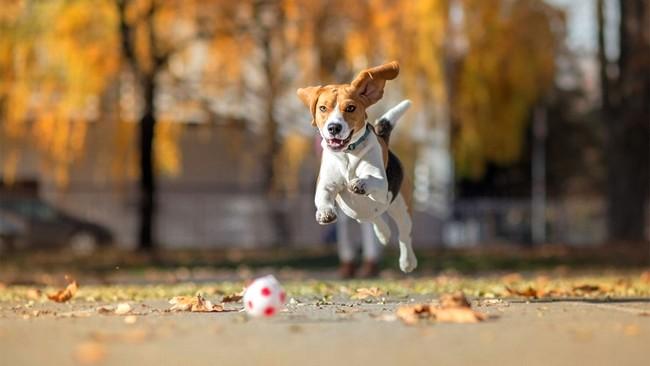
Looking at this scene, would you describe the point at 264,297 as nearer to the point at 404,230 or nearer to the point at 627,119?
the point at 404,230

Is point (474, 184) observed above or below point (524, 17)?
below

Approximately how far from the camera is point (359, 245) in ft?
58.4

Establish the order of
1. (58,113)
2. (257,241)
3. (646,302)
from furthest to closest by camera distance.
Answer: (257,241), (58,113), (646,302)

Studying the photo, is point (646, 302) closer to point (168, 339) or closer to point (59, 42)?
point (168, 339)

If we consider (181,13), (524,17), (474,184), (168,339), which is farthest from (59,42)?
(474,184)

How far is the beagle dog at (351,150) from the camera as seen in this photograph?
23.4 feet

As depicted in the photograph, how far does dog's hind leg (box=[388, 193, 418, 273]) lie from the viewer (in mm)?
8391

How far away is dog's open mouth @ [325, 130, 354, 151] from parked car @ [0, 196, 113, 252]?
21.8 m

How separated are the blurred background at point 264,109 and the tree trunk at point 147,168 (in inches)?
1.7

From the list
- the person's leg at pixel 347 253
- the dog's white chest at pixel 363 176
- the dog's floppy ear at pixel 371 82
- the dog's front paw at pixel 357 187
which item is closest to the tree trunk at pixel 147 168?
the person's leg at pixel 347 253

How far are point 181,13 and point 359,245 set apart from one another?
24.3 ft

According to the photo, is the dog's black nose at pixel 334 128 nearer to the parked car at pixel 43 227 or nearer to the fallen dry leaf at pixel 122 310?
the fallen dry leaf at pixel 122 310

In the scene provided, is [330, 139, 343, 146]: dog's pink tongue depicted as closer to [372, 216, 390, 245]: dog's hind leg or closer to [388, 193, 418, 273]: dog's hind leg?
[372, 216, 390, 245]: dog's hind leg

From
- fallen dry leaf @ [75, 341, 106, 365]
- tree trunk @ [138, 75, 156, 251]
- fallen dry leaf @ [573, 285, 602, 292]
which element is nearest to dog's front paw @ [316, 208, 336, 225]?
fallen dry leaf @ [75, 341, 106, 365]
